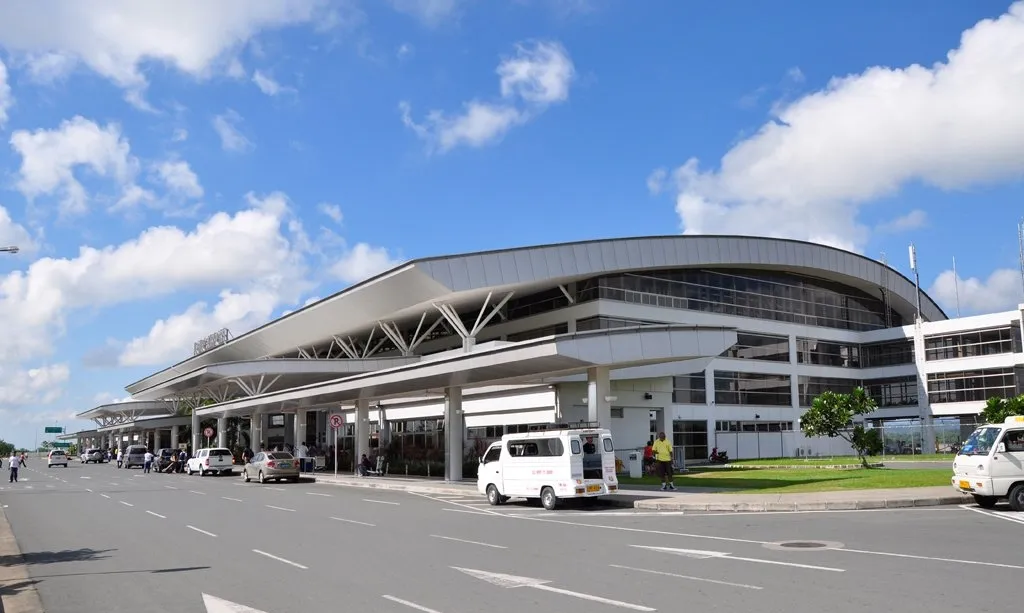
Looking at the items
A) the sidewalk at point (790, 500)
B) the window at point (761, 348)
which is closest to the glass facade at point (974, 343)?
the window at point (761, 348)

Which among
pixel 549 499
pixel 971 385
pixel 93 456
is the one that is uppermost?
pixel 971 385

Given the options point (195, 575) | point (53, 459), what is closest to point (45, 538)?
point (195, 575)

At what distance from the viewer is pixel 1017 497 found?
18.8 m

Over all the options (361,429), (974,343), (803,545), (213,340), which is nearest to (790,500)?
(803,545)

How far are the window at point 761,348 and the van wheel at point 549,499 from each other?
36179 millimetres

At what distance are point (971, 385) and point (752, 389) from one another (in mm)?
16559

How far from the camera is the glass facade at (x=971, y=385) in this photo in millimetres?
58469

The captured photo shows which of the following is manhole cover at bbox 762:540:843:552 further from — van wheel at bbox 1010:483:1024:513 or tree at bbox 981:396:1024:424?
tree at bbox 981:396:1024:424

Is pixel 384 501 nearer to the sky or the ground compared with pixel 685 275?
nearer to the ground

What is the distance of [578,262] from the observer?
47219mm

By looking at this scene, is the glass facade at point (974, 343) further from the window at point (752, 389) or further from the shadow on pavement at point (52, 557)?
the shadow on pavement at point (52, 557)

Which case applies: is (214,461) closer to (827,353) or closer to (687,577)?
(827,353)

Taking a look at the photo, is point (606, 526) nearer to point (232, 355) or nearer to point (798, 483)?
point (798, 483)

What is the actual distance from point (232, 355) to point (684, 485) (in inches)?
2247
